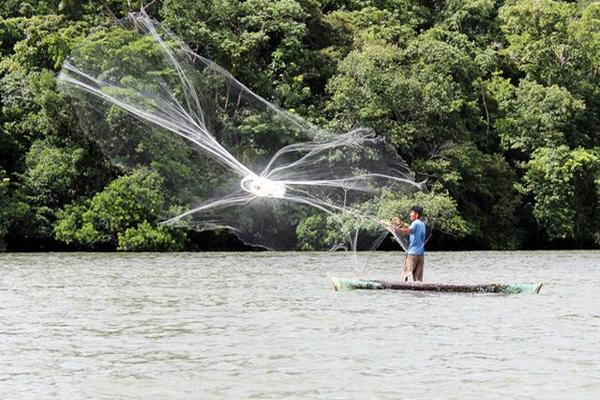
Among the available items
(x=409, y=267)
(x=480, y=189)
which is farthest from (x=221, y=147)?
(x=480, y=189)

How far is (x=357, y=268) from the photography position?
31734 mm

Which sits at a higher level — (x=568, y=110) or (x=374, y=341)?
(x=568, y=110)

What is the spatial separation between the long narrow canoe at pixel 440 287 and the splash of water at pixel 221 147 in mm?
1528

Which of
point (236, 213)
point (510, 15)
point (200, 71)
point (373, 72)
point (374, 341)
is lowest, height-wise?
point (374, 341)

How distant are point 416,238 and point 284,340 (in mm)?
6942

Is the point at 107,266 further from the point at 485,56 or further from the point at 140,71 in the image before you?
the point at 485,56

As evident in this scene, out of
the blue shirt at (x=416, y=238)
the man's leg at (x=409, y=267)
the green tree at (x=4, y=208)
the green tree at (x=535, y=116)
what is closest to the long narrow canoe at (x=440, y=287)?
the man's leg at (x=409, y=267)

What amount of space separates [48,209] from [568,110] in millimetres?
23278

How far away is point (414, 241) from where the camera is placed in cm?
2102

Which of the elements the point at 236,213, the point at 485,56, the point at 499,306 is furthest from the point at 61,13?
→ the point at 499,306

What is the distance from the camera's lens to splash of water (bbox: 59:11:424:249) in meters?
21.9

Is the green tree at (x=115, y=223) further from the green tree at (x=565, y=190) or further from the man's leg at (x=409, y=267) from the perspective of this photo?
the man's leg at (x=409, y=267)

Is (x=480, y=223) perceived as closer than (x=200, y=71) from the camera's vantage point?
No

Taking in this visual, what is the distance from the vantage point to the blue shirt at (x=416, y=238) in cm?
2086
